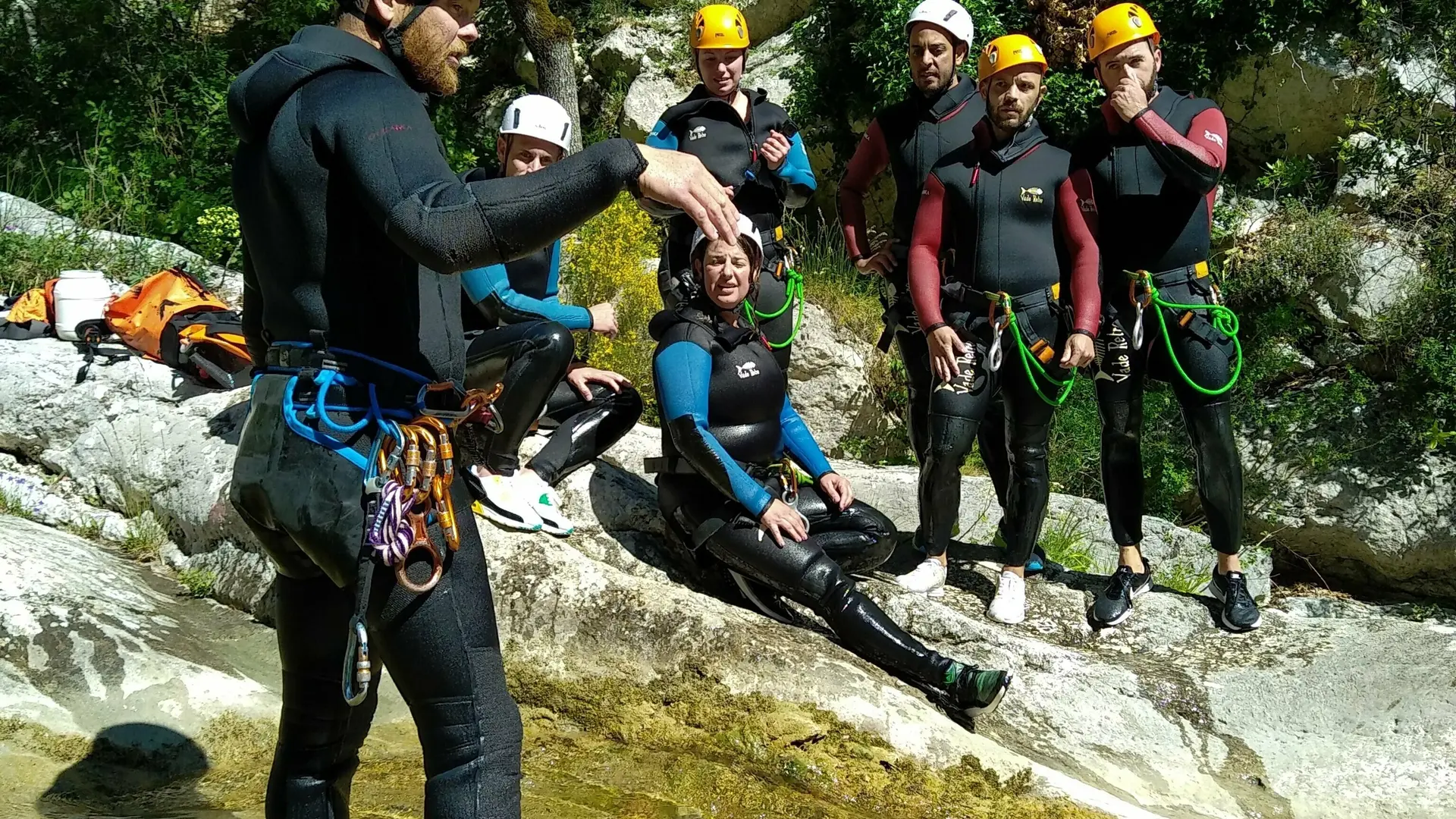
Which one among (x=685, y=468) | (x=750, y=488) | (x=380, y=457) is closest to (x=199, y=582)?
(x=685, y=468)

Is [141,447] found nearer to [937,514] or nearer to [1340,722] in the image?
[937,514]

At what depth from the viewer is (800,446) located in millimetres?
4559

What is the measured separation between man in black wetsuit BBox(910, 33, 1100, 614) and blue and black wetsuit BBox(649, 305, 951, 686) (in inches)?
16.9

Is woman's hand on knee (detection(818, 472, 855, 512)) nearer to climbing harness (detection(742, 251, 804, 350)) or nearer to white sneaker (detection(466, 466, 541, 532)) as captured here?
climbing harness (detection(742, 251, 804, 350))

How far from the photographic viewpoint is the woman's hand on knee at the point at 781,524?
4.10 m

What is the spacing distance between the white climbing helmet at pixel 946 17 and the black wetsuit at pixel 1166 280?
2.16ft

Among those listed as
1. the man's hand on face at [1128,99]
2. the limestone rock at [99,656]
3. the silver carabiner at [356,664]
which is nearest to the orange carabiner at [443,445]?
the silver carabiner at [356,664]

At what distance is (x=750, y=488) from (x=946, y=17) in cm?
203

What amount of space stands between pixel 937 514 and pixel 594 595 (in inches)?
54.0

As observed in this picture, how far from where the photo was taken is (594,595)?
4.08 metres

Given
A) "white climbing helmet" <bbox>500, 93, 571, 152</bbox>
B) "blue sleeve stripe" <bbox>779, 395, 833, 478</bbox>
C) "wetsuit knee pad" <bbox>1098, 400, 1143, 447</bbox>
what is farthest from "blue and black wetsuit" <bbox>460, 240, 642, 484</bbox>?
"wetsuit knee pad" <bbox>1098, 400, 1143, 447</bbox>

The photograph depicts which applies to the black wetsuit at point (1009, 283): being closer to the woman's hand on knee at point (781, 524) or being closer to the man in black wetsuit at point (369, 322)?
the woman's hand on knee at point (781, 524)

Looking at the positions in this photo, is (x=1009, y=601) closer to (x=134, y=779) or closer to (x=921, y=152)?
(x=921, y=152)

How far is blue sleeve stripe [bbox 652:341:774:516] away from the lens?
4.13 m
